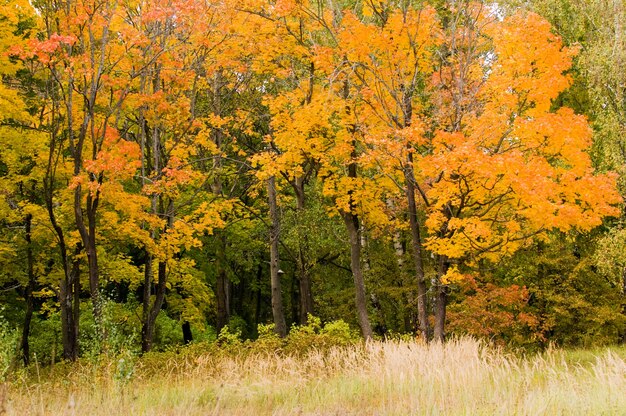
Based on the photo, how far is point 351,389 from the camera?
26.0 ft

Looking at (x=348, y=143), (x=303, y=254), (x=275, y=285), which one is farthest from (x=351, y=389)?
(x=303, y=254)

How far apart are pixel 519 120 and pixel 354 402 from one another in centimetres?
717

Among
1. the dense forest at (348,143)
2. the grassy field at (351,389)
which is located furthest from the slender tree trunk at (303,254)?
the grassy field at (351,389)

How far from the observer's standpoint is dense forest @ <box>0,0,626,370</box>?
39.3 feet

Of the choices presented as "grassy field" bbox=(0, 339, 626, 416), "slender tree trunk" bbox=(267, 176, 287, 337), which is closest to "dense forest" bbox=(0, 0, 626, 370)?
"slender tree trunk" bbox=(267, 176, 287, 337)

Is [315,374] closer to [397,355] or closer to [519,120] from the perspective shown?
[397,355]

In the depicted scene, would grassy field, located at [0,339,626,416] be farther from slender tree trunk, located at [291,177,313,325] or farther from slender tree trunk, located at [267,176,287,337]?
slender tree trunk, located at [291,177,313,325]

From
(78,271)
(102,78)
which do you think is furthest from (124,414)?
(78,271)

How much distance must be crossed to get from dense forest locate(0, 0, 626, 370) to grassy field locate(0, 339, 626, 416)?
3.50ft

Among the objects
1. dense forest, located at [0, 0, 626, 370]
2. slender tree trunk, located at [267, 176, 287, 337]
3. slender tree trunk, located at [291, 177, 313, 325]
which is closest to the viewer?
dense forest, located at [0, 0, 626, 370]

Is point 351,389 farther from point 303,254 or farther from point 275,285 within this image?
point 303,254

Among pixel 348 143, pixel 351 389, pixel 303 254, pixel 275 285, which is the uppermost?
pixel 348 143

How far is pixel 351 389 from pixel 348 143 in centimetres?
790

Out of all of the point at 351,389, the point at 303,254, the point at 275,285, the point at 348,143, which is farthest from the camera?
the point at 303,254
